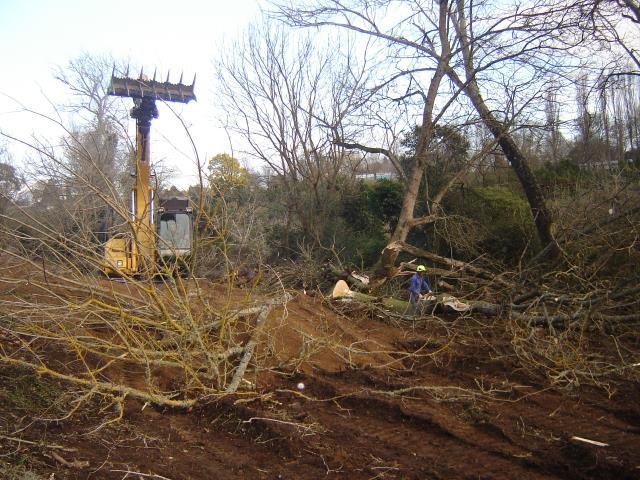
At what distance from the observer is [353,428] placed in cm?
475

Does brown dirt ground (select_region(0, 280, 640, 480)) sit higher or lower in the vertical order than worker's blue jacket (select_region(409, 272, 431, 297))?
lower

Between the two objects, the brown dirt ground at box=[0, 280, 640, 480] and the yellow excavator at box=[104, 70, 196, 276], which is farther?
the yellow excavator at box=[104, 70, 196, 276]

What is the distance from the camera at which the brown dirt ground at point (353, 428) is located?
3.96 metres

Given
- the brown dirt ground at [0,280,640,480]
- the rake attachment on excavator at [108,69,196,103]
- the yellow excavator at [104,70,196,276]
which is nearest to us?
the brown dirt ground at [0,280,640,480]

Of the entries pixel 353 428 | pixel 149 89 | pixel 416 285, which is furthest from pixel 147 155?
pixel 353 428

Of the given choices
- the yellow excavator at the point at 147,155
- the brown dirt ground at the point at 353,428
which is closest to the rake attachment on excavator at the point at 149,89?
the yellow excavator at the point at 147,155

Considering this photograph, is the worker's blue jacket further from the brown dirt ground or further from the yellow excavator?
the yellow excavator

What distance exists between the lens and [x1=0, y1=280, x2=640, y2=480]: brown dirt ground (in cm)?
396

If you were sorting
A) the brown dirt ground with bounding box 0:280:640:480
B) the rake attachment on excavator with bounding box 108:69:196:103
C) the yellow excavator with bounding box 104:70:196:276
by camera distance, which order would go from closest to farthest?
the brown dirt ground with bounding box 0:280:640:480 < the yellow excavator with bounding box 104:70:196:276 < the rake attachment on excavator with bounding box 108:69:196:103

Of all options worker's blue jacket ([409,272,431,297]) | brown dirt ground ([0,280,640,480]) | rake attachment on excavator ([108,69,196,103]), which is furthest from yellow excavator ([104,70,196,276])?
worker's blue jacket ([409,272,431,297])

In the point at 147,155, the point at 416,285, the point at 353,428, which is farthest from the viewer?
the point at 147,155

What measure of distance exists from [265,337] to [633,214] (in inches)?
220

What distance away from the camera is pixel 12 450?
4.12 metres

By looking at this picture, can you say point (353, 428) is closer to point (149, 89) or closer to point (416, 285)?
point (416, 285)
